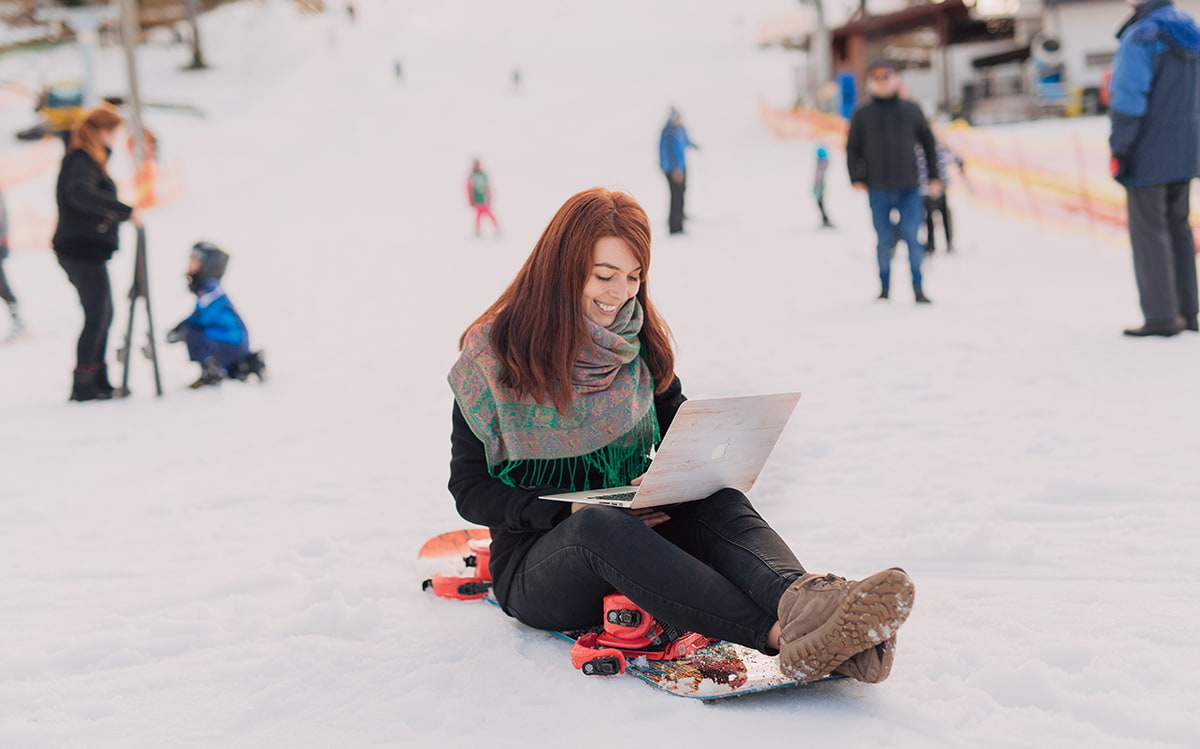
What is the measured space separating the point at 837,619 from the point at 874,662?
6.2 inches

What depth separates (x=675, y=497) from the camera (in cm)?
255

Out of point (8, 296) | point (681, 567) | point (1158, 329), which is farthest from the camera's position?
point (8, 296)

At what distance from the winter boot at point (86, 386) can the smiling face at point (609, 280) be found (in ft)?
16.4

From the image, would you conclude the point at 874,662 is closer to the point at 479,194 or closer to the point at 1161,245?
the point at 1161,245

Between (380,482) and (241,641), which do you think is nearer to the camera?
(241,641)

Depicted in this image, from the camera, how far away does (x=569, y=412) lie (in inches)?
106

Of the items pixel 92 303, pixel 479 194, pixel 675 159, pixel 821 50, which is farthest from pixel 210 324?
pixel 821 50

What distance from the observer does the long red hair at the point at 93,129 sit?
6246mm

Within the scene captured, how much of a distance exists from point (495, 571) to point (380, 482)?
1.92 m

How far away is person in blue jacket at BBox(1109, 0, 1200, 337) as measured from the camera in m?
5.87

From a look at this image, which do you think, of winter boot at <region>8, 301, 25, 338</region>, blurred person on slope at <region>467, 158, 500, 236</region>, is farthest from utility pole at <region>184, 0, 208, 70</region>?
winter boot at <region>8, 301, 25, 338</region>

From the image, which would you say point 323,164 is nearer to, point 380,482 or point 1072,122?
point 1072,122

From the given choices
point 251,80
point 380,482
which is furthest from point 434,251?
point 251,80

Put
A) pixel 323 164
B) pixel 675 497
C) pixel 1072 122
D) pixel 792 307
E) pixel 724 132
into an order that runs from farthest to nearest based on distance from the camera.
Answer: pixel 724 132
pixel 323 164
pixel 1072 122
pixel 792 307
pixel 675 497
